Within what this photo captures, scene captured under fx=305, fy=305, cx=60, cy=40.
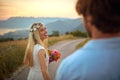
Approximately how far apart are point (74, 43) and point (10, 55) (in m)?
0.56

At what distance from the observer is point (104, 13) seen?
0.83 metres

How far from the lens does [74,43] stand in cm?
234

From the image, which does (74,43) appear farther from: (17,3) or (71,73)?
(71,73)

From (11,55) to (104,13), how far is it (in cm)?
177

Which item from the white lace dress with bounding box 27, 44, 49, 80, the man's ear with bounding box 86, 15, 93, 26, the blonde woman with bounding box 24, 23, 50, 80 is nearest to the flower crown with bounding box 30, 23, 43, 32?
the blonde woman with bounding box 24, 23, 50, 80

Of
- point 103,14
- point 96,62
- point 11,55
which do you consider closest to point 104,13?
point 103,14

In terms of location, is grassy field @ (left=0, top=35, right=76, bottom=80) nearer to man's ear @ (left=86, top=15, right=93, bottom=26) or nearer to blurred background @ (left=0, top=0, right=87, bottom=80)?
blurred background @ (left=0, top=0, right=87, bottom=80)

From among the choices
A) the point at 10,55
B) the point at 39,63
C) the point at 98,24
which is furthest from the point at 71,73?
the point at 10,55

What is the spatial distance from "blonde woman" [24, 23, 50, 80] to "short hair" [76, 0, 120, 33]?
1.37m

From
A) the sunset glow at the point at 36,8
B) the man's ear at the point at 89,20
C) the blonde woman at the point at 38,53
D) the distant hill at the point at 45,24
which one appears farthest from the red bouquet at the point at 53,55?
the man's ear at the point at 89,20

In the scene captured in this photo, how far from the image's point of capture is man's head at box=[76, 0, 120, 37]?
82 centimetres

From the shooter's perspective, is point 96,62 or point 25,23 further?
point 25,23

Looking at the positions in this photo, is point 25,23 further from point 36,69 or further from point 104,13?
point 104,13

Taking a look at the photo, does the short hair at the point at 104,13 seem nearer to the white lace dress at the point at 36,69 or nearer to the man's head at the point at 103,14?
the man's head at the point at 103,14
